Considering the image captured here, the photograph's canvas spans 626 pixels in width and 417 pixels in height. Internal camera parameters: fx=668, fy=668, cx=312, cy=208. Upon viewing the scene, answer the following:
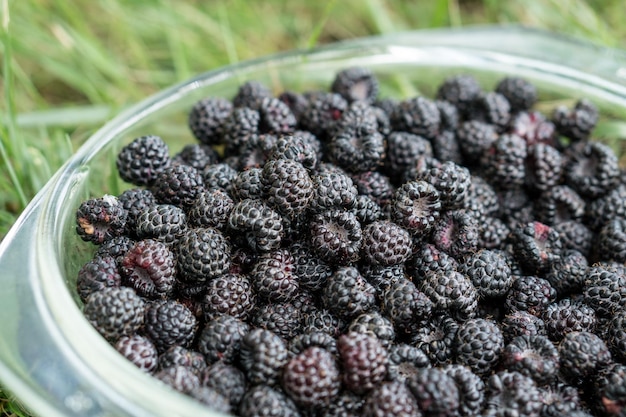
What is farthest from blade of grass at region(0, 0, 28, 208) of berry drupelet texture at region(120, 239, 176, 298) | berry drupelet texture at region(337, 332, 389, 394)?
berry drupelet texture at region(337, 332, 389, 394)

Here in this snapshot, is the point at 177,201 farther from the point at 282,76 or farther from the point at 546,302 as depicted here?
the point at 546,302

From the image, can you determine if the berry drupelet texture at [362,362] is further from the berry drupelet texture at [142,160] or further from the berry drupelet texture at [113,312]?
the berry drupelet texture at [142,160]

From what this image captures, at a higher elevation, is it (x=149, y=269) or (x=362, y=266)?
(x=362, y=266)

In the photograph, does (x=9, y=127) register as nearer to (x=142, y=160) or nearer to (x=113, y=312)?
(x=142, y=160)

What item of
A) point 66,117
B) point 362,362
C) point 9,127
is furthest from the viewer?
point 66,117

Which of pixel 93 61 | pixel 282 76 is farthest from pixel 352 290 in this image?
pixel 93 61

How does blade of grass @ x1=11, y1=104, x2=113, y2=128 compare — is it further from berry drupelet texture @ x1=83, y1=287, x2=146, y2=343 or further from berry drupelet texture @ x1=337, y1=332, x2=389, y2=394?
berry drupelet texture @ x1=337, y1=332, x2=389, y2=394

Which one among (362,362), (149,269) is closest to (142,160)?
(149,269)
